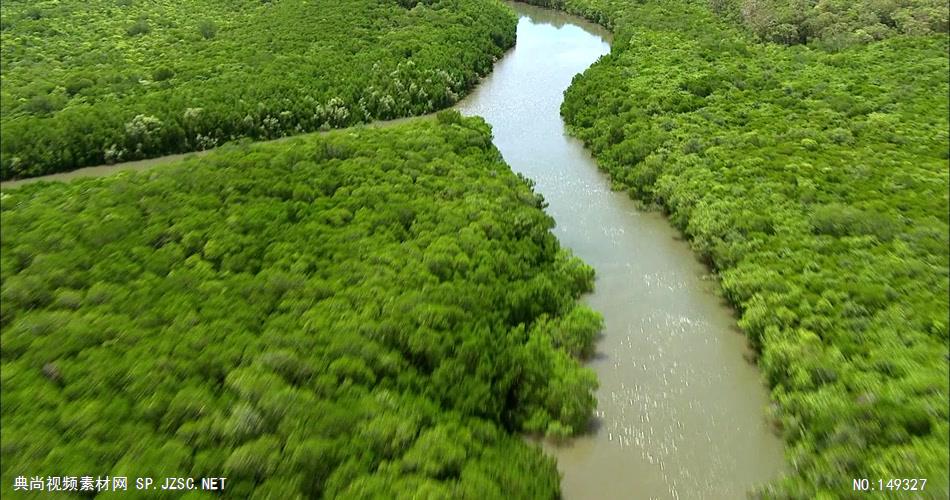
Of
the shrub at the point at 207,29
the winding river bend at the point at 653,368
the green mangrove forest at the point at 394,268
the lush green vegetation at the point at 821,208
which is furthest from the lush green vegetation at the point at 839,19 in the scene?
the shrub at the point at 207,29

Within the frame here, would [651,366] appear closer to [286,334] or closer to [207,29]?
[286,334]

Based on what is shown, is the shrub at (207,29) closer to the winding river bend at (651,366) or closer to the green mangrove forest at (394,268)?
the green mangrove forest at (394,268)

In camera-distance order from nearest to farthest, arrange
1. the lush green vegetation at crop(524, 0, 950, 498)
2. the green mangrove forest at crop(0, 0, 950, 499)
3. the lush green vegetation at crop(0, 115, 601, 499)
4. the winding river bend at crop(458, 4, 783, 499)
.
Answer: the lush green vegetation at crop(0, 115, 601, 499) → the green mangrove forest at crop(0, 0, 950, 499) → the lush green vegetation at crop(524, 0, 950, 498) → the winding river bend at crop(458, 4, 783, 499)

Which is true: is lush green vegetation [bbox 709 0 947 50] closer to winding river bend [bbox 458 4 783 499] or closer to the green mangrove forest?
the green mangrove forest

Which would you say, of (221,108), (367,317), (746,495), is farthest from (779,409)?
(221,108)

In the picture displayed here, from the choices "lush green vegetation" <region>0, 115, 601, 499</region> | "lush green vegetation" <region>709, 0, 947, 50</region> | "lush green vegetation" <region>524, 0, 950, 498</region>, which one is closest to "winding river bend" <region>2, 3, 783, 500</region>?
"lush green vegetation" <region>524, 0, 950, 498</region>
